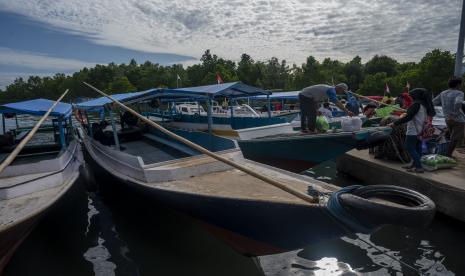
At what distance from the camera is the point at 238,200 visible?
4109mm

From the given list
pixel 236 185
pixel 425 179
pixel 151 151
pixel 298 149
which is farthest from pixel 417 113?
pixel 151 151

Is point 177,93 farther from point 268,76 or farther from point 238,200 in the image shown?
point 268,76

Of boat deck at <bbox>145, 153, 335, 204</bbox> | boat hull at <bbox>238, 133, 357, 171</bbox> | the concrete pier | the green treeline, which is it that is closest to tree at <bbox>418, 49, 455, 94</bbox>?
the green treeline

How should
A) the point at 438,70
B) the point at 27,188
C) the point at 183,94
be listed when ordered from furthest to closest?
the point at 438,70
the point at 183,94
the point at 27,188

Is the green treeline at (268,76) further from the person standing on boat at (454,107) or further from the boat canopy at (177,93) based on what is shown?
the person standing on boat at (454,107)

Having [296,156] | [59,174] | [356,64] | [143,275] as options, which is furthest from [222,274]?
[356,64]

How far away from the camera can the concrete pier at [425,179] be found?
5949 mm

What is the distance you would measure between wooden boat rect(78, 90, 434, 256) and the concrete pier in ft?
10.5

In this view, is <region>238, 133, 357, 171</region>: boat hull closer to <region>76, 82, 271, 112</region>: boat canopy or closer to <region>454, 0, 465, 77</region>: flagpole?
<region>76, 82, 271, 112</region>: boat canopy

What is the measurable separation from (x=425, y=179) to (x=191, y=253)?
5185 mm

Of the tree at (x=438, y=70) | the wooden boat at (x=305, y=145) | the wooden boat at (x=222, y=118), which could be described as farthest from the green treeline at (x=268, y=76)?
the wooden boat at (x=305, y=145)

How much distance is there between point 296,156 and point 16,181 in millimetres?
6694

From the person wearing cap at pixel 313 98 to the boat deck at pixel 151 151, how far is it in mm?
3797

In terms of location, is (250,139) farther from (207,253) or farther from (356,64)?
(356,64)
